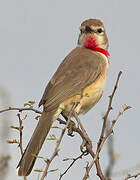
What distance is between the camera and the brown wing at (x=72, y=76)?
4664 mm

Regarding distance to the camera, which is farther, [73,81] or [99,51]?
[99,51]

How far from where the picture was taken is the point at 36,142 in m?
4.02

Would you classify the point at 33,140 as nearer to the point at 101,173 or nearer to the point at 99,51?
the point at 101,173

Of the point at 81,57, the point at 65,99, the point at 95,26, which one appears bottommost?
the point at 65,99

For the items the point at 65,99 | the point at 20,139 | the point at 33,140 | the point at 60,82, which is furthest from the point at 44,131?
the point at 20,139

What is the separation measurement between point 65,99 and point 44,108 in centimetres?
31

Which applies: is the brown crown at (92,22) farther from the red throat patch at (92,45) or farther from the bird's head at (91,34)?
the red throat patch at (92,45)

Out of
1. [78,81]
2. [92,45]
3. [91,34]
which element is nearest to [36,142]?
[78,81]

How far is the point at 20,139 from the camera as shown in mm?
2740

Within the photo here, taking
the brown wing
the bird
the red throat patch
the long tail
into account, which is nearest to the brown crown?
the bird

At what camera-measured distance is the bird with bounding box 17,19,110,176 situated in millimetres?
4242

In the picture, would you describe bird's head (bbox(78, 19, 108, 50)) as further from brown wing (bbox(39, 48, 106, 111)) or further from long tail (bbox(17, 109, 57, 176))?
long tail (bbox(17, 109, 57, 176))

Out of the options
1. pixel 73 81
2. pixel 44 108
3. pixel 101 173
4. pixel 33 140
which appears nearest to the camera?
pixel 101 173

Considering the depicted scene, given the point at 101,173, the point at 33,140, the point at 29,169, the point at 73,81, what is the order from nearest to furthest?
the point at 101,173 < the point at 29,169 < the point at 33,140 < the point at 73,81
